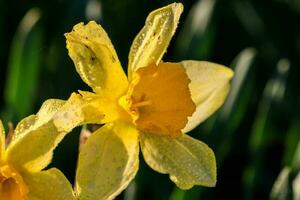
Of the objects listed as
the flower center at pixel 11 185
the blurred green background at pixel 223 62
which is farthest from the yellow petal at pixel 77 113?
the blurred green background at pixel 223 62

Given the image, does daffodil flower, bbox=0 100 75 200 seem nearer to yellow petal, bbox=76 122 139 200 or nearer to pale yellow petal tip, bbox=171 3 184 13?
yellow petal, bbox=76 122 139 200

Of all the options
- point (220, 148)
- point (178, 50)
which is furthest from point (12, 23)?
point (220, 148)

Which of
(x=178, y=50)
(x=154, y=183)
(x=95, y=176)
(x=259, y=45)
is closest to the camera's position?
(x=95, y=176)

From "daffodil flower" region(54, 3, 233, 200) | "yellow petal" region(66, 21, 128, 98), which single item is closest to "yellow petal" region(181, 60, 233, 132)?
"daffodil flower" region(54, 3, 233, 200)

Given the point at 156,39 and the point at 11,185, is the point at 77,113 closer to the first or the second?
the point at 11,185

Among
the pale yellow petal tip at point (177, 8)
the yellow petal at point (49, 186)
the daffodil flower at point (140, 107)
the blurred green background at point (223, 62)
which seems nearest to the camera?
the yellow petal at point (49, 186)

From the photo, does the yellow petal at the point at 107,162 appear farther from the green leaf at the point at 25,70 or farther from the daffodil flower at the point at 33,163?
the green leaf at the point at 25,70

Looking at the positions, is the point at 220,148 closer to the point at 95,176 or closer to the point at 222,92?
the point at 222,92
